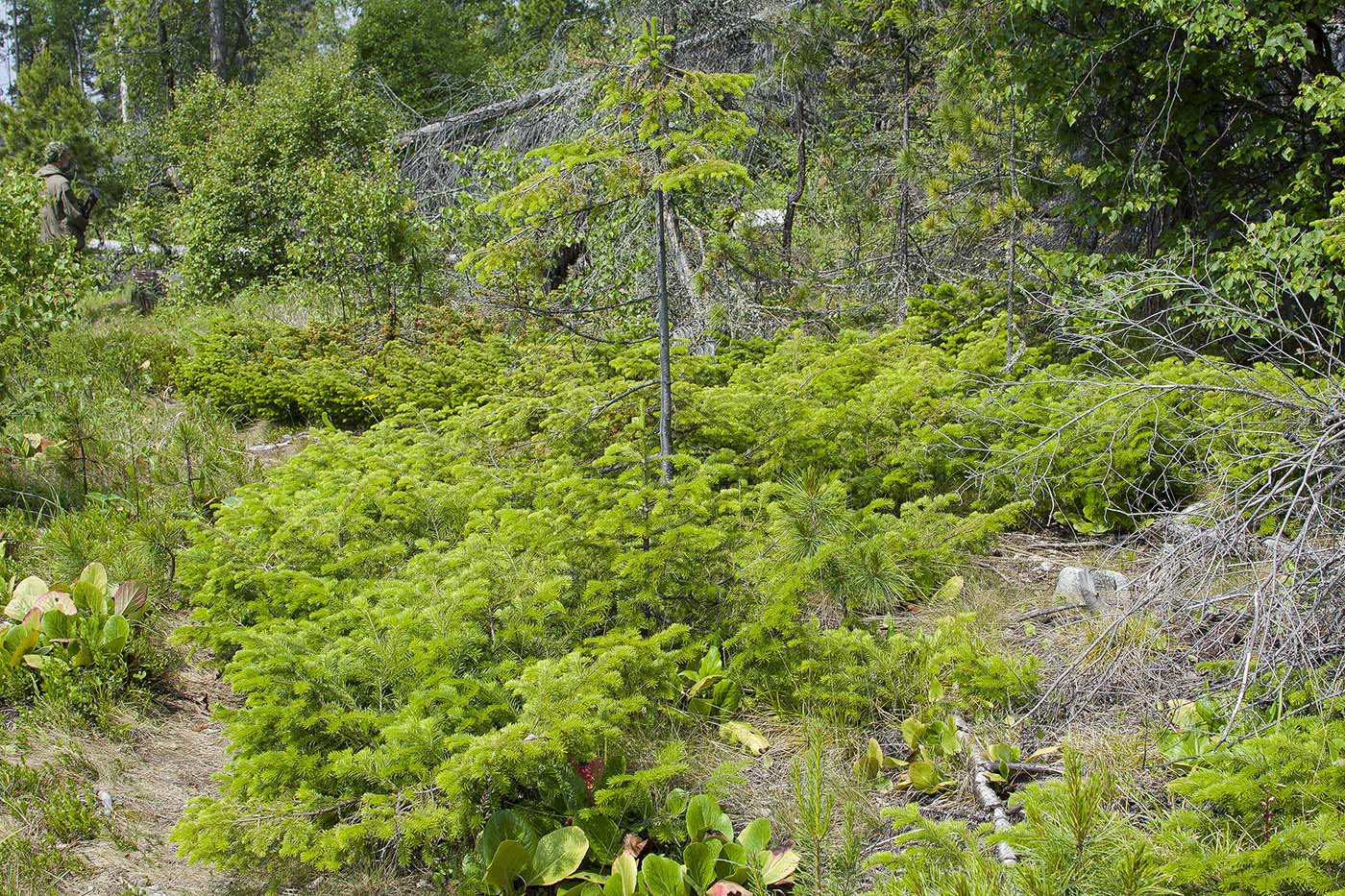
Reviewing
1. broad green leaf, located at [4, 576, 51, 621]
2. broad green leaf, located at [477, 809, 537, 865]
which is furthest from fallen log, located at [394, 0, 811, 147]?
broad green leaf, located at [477, 809, 537, 865]

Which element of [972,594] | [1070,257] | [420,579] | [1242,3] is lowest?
[972,594]

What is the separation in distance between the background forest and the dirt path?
2 centimetres

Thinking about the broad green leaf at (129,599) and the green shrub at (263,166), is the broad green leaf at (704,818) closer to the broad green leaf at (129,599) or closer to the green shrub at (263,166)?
the broad green leaf at (129,599)

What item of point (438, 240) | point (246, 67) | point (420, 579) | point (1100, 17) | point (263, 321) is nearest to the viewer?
point (420, 579)

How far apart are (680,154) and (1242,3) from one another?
169 inches

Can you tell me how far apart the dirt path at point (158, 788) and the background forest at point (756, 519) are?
0.07ft

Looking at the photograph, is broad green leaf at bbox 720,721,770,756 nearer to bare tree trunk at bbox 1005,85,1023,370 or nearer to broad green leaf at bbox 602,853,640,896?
broad green leaf at bbox 602,853,640,896

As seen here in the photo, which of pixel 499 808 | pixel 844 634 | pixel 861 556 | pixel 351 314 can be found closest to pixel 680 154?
pixel 861 556

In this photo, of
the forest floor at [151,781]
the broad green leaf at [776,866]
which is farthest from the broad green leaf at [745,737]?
the forest floor at [151,781]

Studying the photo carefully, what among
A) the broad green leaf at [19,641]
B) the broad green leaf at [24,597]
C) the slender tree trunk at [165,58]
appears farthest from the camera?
A: the slender tree trunk at [165,58]

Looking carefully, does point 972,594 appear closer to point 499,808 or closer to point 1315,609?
point 1315,609

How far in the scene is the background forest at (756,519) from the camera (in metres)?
3.12

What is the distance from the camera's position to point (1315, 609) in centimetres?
332

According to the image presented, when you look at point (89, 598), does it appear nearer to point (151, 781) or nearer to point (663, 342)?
point (151, 781)
